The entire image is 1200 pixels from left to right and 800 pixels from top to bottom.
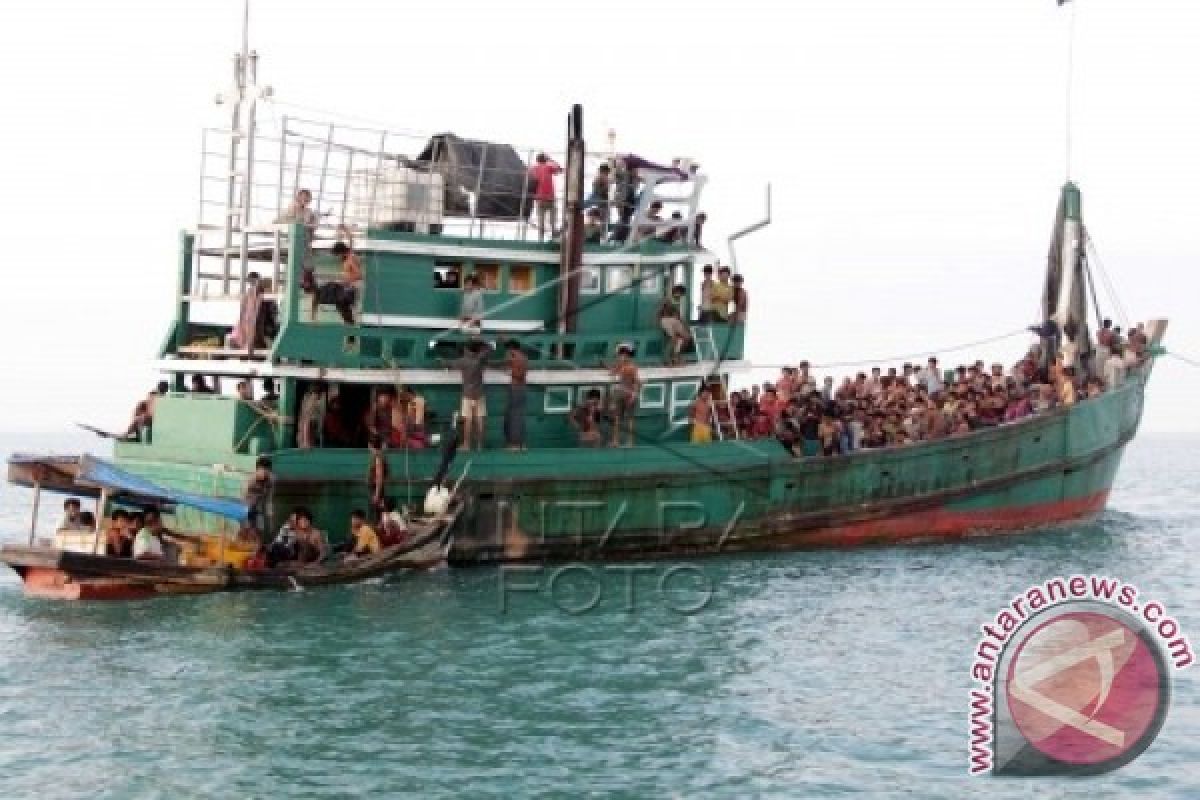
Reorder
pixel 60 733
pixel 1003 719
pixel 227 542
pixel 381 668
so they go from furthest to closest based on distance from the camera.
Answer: pixel 227 542, pixel 381 668, pixel 1003 719, pixel 60 733

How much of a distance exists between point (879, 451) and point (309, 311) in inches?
399

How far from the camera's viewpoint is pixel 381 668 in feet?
57.3

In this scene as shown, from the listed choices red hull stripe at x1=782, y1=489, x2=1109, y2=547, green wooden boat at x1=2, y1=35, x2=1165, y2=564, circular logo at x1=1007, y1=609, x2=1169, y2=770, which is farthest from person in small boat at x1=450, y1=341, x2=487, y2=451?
circular logo at x1=1007, y1=609, x2=1169, y2=770

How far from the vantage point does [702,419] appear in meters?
26.0

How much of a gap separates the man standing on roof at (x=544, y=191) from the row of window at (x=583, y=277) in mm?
815

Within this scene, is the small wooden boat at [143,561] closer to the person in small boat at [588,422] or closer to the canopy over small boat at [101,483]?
the canopy over small boat at [101,483]

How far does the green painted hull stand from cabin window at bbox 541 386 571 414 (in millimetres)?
1263

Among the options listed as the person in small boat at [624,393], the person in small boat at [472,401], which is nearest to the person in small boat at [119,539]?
the person in small boat at [472,401]

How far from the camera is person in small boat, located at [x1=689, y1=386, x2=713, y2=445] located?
2592 cm

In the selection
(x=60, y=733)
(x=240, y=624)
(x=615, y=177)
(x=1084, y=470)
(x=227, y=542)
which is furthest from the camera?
(x=1084, y=470)

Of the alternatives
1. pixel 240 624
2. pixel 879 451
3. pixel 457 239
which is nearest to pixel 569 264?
pixel 457 239

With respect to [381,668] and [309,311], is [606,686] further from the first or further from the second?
[309,311]

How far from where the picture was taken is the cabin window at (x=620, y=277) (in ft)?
85.5

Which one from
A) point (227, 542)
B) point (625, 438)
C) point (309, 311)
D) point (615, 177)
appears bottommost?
point (227, 542)
